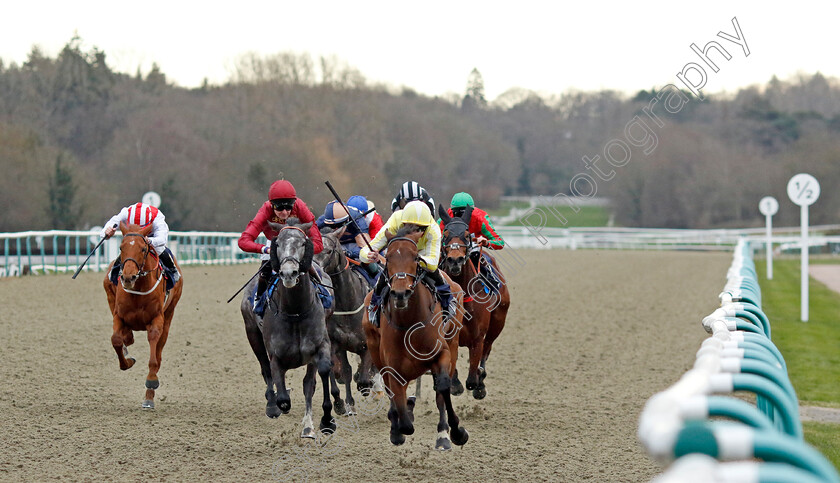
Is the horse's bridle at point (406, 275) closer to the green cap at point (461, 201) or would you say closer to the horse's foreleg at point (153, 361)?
the green cap at point (461, 201)

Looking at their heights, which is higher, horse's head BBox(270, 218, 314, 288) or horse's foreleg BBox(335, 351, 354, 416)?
horse's head BBox(270, 218, 314, 288)

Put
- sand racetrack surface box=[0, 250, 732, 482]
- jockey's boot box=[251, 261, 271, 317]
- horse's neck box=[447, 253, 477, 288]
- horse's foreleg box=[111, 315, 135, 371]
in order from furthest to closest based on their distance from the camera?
1. horse's foreleg box=[111, 315, 135, 371]
2. horse's neck box=[447, 253, 477, 288]
3. jockey's boot box=[251, 261, 271, 317]
4. sand racetrack surface box=[0, 250, 732, 482]

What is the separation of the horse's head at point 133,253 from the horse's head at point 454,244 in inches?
95.7

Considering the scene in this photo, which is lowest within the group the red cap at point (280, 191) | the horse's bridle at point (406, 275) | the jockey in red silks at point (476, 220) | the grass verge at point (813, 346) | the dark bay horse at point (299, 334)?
the grass verge at point (813, 346)

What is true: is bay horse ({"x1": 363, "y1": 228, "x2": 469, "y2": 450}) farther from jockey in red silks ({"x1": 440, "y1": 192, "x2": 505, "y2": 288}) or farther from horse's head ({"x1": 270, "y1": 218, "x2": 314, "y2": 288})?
jockey in red silks ({"x1": 440, "y1": 192, "x2": 505, "y2": 288})

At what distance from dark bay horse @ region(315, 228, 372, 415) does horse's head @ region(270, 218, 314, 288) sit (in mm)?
1029

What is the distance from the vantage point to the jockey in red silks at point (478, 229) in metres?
7.76

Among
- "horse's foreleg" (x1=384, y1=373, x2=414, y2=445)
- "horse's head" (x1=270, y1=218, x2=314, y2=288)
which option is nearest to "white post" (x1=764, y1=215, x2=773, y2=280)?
"horse's head" (x1=270, y1=218, x2=314, y2=288)

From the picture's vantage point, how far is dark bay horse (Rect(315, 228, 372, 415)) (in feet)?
24.3

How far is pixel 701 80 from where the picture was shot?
811 cm

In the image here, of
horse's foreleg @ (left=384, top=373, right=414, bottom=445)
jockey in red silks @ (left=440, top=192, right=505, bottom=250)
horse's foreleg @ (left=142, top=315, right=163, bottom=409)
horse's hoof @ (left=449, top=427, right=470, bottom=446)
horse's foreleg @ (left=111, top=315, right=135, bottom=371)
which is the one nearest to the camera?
horse's foreleg @ (left=384, top=373, right=414, bottom=445)

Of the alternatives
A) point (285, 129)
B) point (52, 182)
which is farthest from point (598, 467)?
point (285, 129)

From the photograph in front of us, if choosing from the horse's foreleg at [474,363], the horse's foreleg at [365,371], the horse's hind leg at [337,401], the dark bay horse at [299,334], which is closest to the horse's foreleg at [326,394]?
the dark bay horse at [299,334]

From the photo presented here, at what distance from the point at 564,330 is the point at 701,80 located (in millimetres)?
5417
